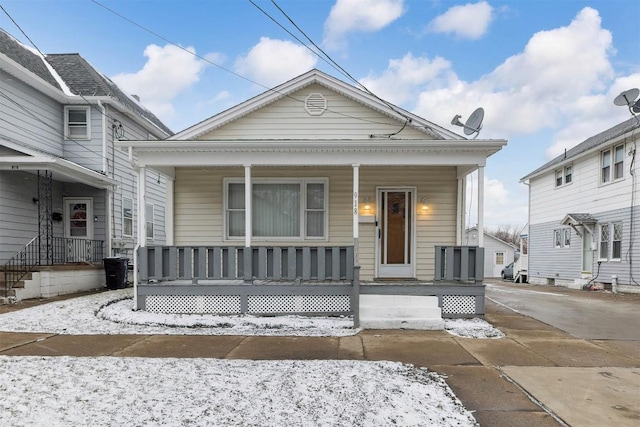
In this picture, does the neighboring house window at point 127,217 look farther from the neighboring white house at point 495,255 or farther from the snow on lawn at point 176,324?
Answer: the neighboring white house at point 495,255

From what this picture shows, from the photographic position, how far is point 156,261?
670cm

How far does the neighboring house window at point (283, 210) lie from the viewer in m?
8.15

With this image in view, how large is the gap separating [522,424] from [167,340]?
171 inches

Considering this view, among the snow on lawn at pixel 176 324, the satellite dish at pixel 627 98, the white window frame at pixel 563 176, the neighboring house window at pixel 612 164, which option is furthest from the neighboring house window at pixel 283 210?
the white window frame at pixel 563 176

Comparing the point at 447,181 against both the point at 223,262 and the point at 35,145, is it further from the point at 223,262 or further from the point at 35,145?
the point at 35,145

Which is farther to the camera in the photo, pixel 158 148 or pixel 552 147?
pixel 552 147

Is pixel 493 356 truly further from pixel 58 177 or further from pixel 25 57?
pixel 25 57

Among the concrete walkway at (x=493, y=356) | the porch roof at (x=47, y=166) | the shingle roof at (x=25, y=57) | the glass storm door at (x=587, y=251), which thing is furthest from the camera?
the glass storm door at (x=587, y=251)

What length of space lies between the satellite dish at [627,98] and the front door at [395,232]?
797 cm

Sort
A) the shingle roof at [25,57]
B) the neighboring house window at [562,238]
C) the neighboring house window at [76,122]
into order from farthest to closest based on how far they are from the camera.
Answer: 1. the neighboring house window at [562,238]
2. the neighboring house window at [76,122]
3. the shingle roof at [25,57]

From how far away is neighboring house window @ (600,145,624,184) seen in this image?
40.2ft

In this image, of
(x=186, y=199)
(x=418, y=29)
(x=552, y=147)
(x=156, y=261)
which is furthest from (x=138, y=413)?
(x=552, y=147)

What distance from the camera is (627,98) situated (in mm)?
10836

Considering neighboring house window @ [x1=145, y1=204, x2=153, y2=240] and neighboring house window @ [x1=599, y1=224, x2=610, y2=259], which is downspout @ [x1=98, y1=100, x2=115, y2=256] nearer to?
neighboring house window @ [x1=145, y1=204, x2=153, y2=240]
